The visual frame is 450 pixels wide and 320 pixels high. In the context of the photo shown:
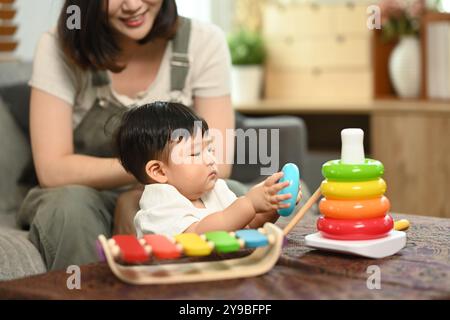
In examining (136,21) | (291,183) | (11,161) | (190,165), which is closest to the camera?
(291,183)

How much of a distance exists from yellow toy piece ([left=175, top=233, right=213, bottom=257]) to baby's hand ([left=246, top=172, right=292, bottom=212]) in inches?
5.0

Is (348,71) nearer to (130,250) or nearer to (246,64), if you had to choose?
(246,64)

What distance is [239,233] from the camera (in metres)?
1.24

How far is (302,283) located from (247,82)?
8.01ft

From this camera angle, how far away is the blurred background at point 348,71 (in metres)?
2.95

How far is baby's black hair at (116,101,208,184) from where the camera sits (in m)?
1.40

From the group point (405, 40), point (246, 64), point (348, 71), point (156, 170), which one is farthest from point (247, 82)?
point (156, 170)

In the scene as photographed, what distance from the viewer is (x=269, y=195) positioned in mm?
1292

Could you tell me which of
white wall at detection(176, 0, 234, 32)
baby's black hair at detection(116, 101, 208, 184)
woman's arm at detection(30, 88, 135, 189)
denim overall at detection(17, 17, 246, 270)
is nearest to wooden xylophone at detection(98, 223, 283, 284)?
baby's black hair at detection(116, 101, 208, 184)

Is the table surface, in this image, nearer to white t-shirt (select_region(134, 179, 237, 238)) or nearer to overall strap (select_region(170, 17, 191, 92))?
white t-shirt (select_region(134, 179, 237, 238))

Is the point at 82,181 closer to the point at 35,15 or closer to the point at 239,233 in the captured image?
the point at 239,233

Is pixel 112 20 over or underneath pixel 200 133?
over
